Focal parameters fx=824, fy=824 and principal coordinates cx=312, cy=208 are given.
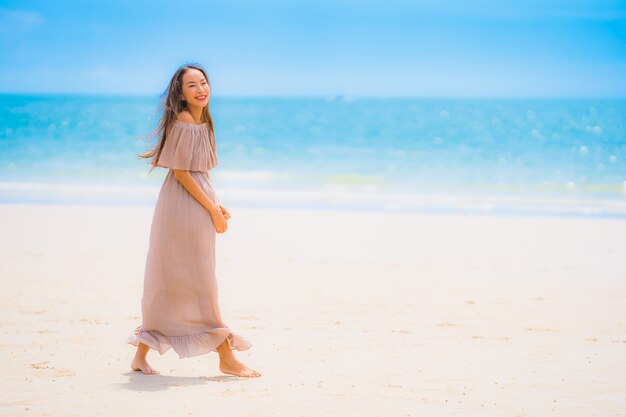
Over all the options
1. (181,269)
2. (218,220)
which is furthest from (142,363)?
(218,220)

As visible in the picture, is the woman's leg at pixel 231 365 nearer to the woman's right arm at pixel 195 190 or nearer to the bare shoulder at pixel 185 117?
the woman's right arm at pixel 195 190

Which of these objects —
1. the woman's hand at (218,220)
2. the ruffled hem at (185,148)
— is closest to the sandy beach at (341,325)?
the woman's hand at (218,220)

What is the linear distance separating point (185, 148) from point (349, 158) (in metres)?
25.1

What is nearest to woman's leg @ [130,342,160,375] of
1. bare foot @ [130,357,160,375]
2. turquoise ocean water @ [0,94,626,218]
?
bare foot @ [130,357,160,375]

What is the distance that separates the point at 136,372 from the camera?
14.6ft

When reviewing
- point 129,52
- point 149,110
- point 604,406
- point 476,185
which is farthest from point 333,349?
point 129,52

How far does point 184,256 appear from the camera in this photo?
4211mm

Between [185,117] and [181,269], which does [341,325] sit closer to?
[181,269]

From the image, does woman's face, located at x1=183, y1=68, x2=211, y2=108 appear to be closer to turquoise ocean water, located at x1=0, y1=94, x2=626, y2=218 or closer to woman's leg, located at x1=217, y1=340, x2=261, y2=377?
woman's leg, located at x1=217, y1=340, x2=261, y2=377

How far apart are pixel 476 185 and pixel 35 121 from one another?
21.2m

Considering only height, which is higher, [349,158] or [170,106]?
[349,158]

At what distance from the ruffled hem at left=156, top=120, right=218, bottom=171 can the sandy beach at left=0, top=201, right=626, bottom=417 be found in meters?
1.13

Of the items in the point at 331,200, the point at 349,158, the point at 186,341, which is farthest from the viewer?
the point at 349,158

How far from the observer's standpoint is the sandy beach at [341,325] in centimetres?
398
